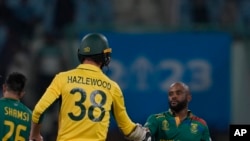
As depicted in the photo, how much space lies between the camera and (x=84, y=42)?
27.7 ft

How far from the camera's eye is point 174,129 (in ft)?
30.9

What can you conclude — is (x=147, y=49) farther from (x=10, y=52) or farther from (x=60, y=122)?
(x=60, y=122)

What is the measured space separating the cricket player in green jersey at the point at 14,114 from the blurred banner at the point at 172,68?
19.3 ft

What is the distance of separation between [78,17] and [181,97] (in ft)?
23.3

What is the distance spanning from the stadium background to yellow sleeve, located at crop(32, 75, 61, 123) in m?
6.62

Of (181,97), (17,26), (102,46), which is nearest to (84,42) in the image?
(102,46)

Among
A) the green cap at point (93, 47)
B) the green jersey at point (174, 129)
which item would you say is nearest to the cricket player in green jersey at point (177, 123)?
the green jersey at point (174, 129)

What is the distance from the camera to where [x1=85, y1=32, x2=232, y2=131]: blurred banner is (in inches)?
595

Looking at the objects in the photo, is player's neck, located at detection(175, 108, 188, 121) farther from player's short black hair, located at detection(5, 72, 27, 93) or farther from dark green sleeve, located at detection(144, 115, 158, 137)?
player's short black hair, located at detection(5, 72, 27, 93)

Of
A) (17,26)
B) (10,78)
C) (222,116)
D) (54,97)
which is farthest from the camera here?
(17,26)

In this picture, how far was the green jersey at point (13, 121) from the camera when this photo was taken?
353 inches

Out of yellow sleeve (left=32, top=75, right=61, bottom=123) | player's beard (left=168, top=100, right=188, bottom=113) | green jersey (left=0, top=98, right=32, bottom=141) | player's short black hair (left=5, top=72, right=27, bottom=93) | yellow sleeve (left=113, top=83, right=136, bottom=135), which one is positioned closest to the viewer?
yellow sleeve (left=32, top=75, right=61, bottom=123)

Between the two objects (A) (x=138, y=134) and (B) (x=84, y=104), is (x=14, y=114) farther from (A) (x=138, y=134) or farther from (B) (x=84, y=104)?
(A) (x=138, y=134)

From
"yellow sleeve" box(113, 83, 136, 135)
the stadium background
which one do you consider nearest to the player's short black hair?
"yellow sleeve" box(113, 83, 136, 135)
